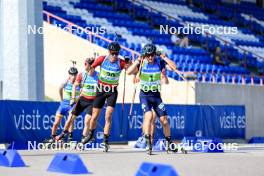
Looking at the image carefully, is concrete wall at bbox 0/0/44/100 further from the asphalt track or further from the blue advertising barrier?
the asphalt track

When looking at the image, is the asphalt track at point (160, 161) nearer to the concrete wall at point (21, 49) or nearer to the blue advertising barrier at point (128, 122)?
→ the blue advertising barrier at point (128, 122)

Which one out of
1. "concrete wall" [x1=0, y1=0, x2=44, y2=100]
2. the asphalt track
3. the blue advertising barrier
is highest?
"concrete wall" [x1=0, y1=0, x2=44, y2=100]

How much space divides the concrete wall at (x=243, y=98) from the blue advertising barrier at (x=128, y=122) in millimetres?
1048

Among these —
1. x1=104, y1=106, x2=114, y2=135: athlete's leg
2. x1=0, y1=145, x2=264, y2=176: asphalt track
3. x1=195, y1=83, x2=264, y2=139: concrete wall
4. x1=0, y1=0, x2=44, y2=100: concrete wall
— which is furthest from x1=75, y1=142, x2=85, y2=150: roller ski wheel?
x1=195, y1=83, x2=264, y2=139: concrete wall

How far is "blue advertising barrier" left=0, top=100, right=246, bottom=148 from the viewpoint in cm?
1659

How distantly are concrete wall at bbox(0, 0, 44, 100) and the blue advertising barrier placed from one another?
48 centimetres

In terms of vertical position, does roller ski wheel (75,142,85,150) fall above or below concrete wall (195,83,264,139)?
below

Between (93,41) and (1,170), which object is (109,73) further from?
(93,41)

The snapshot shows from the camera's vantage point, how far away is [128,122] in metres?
19.5

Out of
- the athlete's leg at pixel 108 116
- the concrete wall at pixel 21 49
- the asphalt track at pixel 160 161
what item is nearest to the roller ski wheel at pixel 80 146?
the athlete's leg at pixel 108 116

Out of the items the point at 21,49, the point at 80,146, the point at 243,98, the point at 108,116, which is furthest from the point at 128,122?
the point at 243,98

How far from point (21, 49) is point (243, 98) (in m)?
10.6

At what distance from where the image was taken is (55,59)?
24625mm

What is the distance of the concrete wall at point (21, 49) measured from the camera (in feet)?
53.9
